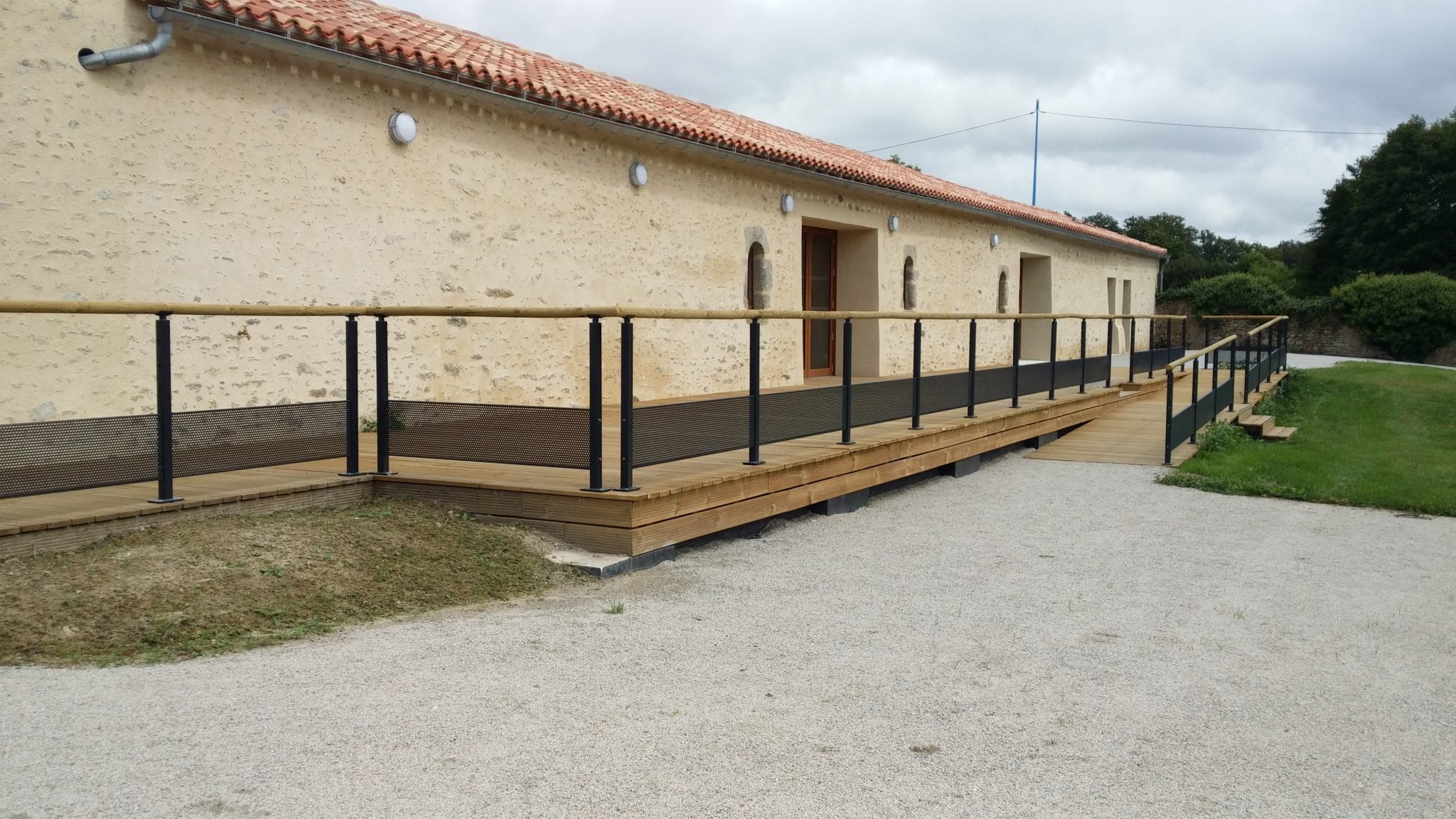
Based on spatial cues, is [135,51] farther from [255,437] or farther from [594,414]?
[594,414]

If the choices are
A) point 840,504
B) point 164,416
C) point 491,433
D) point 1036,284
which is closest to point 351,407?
point 491,433

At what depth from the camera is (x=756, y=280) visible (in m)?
14.1

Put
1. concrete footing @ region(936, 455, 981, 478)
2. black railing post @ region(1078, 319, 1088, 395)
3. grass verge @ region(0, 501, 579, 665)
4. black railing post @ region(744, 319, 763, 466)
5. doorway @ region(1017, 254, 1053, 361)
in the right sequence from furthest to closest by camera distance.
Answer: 1. doorway @ region(1017, 254, 1053, 361)
2. black railing post @ region(1078, 319, 1088, 395)
3. concrete footing @ region(936, 455, 981, 478)
4. black railing post @ region(744, 319, 763, 466)
5. grass verge @ region(0, 501, 579, 665)

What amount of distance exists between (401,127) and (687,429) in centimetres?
426

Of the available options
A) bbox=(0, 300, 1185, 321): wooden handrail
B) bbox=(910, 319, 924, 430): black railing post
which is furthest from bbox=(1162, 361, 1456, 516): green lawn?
bbox=(0, 300, 1185, 321): wooden handrail

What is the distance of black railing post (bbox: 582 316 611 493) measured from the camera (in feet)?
19.2

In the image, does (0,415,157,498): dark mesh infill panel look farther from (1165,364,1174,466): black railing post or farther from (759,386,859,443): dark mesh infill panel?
(1165,364,1174,466): black railing post

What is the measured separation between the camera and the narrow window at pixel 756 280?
46.0ft

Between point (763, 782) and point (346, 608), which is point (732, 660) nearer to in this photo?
point (763, 782)

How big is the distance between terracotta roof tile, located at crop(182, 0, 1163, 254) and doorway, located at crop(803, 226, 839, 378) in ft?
3.99

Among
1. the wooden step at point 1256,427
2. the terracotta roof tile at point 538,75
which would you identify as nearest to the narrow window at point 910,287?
the terracotta roof tile at point 538,75

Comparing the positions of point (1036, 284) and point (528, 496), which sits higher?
point (1036, 284)

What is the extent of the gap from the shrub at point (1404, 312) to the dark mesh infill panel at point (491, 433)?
3110cm

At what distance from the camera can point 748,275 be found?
14062mm
